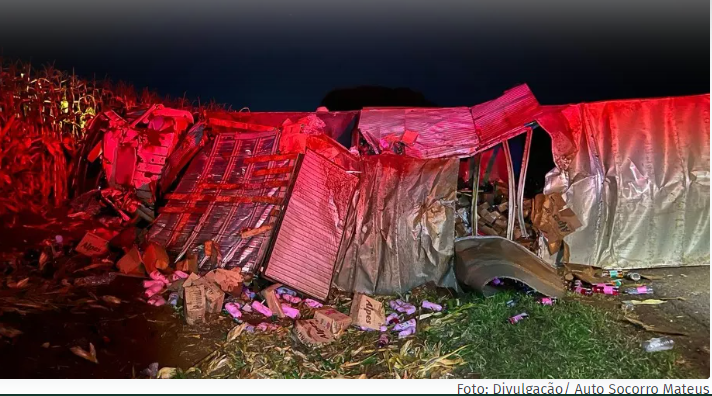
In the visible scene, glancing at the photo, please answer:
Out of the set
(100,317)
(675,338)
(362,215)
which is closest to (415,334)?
(362,215)

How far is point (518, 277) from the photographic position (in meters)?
5.34

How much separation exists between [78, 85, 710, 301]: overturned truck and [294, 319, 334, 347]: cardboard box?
95 centimetres

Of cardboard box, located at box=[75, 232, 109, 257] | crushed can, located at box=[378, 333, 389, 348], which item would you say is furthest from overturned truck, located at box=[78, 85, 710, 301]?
crushed can, located at box=[378, 333, 389, 348]

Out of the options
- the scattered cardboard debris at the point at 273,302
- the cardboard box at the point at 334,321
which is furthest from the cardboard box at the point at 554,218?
the scattered cardboard debris at the point at 273,302

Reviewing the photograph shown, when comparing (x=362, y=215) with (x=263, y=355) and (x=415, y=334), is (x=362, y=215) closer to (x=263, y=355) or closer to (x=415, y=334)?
(x=415, y=334)

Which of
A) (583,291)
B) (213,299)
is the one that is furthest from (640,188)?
(213,299)

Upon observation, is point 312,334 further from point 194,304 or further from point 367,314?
point 194,304

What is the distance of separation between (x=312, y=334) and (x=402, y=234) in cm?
205

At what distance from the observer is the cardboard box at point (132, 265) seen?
6.05 meters

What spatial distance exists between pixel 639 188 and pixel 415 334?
12.9 ft

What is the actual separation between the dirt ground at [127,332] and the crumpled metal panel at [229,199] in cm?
91

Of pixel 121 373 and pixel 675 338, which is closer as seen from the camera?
pixel 121 373

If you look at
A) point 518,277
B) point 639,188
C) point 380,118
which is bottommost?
point 518,277

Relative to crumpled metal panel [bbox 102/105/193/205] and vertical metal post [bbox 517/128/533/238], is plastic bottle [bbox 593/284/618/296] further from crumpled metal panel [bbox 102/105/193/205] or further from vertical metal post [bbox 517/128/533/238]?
crumpled metal panel [bbox 102/105/193/205]
